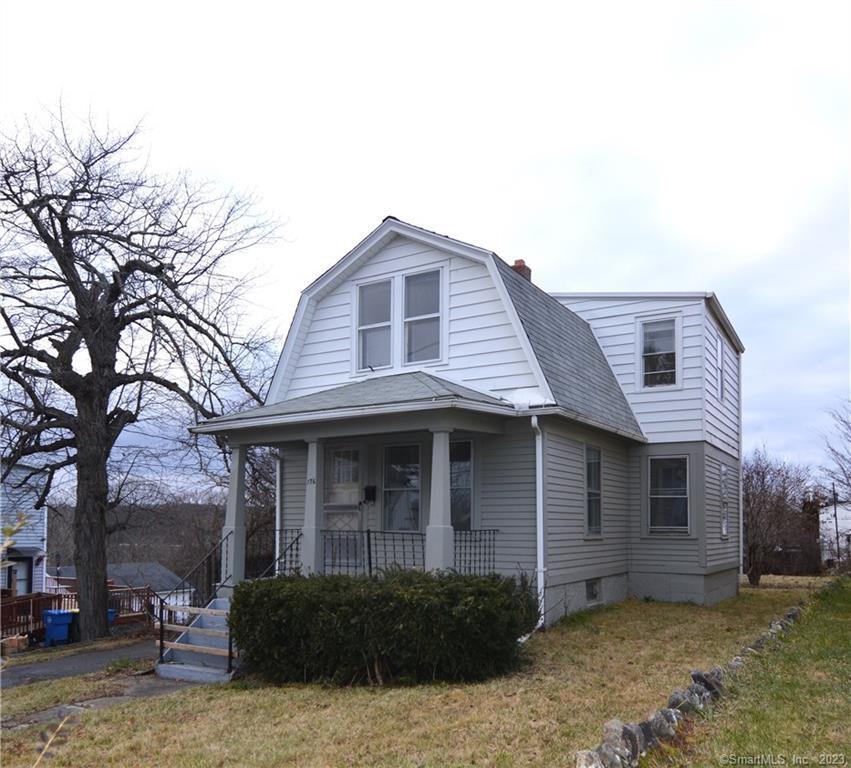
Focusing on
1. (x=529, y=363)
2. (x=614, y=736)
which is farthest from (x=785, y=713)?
(x=529, y=363)

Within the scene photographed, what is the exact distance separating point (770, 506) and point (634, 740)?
21188 millimetres

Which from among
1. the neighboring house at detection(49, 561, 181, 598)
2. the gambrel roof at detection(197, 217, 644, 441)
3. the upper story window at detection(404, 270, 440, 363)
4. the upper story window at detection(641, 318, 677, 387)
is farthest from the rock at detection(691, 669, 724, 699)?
the neighboring house at detection(49, 561, 181, 598)

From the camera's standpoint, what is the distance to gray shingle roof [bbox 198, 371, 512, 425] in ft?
36.0

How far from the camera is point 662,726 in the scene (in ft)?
19.1

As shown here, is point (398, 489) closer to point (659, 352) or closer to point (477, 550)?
point (477, 550)

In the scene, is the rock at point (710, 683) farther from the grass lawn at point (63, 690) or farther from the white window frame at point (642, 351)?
the white window frame at point (642, 351)

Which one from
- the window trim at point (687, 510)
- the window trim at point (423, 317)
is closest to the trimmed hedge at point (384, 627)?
the window trim at point (423, 317)

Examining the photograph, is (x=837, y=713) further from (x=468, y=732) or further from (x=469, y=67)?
Result: (x=469, y=67)

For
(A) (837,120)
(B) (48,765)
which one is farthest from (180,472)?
(A) (837,120)

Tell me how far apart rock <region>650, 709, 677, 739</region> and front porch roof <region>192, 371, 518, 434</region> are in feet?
16.9

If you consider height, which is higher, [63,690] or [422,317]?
[422,317]

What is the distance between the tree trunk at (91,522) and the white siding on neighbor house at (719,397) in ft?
38.5

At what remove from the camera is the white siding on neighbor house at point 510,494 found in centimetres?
1191

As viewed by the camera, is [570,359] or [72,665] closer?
[72,665]
